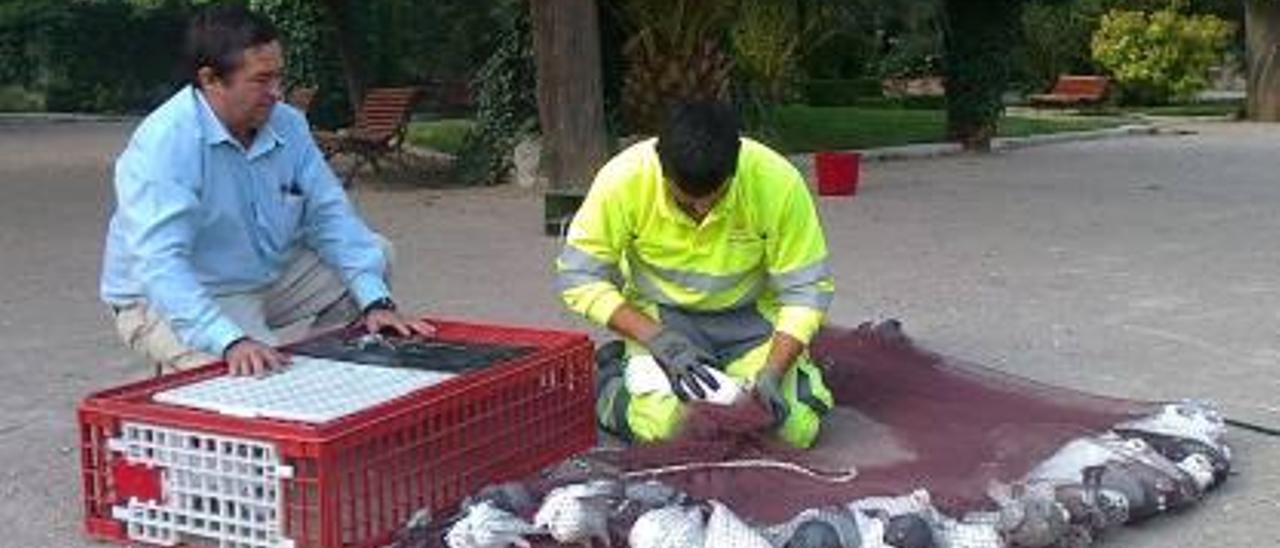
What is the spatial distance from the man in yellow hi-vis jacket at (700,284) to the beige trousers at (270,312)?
752 mm

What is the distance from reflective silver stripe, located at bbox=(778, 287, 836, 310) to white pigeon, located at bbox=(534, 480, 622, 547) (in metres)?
1.11

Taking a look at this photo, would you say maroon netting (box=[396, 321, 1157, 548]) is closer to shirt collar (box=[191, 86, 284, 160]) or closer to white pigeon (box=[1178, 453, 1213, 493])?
white pigeon (box=[1178, 453, 1213, 493])

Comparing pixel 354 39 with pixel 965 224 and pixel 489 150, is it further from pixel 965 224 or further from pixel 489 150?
pixel 965 224

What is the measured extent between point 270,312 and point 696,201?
1394mm

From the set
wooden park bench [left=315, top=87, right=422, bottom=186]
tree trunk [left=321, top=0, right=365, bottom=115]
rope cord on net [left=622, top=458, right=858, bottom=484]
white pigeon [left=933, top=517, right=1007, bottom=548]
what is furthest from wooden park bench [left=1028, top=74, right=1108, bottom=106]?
white pigeon [left=933, top=517, right=1007, bottom=548]

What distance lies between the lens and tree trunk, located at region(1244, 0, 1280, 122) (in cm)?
2942

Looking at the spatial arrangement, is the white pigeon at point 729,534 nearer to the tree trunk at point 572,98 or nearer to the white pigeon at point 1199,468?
the white pigeon at point 1199,468

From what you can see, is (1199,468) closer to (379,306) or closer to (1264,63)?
(379,306)

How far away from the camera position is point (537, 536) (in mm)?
Result: 4297

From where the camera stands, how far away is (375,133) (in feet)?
58.1

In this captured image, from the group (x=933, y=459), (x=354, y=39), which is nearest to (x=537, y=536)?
(x=933, y=459)

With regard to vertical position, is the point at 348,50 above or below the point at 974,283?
above

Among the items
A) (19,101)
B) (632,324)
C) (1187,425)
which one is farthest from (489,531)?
(19,101)

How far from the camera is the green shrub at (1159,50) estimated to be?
32812 mm
